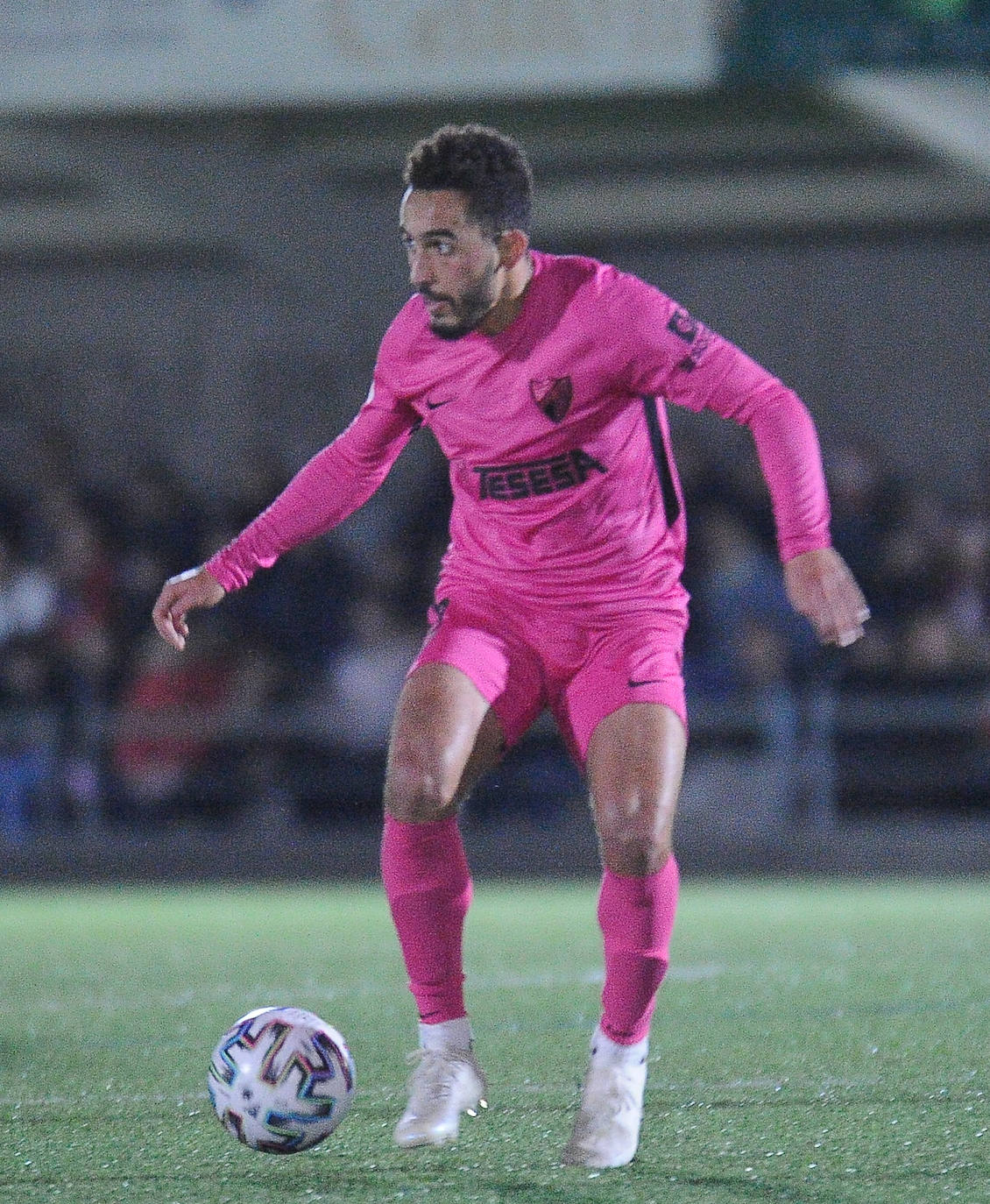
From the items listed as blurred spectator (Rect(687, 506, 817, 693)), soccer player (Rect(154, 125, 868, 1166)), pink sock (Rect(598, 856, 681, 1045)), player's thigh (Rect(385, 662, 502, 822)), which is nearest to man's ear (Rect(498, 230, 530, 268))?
soccer player (Rect(154, 125, 868, 1166))

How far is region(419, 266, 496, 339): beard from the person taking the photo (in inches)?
162

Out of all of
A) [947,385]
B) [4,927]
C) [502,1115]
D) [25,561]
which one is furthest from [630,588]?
[947,385]

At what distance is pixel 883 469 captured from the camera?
13.4 m

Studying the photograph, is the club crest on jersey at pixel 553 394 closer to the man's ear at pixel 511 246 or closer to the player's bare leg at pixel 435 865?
the man's ear at pixel 511 246

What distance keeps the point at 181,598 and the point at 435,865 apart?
0.86m

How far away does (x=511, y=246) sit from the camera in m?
4.18

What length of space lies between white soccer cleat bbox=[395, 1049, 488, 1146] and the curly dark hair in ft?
5.57

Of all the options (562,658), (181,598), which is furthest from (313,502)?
(562,658)

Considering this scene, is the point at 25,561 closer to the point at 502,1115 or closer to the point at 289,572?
the point at 289,572

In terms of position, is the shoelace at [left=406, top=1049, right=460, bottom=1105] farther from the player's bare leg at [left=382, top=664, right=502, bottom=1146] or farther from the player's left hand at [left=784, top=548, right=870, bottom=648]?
the player's left hand at [left=784, top=548, right=870, bottom=648]

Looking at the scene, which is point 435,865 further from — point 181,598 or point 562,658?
point 181,598

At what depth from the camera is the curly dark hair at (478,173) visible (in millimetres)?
4102

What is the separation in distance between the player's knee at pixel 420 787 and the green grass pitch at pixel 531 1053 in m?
0.66

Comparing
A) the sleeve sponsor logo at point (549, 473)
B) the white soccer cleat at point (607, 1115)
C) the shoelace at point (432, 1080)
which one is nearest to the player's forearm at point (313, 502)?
the sleeve sponsor logo at point (549, 473)
